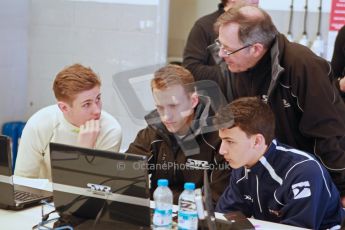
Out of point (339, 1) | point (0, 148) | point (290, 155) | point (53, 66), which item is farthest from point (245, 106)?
point (53, 66)

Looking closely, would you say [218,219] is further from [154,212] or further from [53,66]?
[53,66]

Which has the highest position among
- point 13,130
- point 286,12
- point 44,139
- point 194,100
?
point 286,12

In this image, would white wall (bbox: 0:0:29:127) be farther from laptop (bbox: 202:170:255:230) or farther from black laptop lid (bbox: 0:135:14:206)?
laptop (bbox: 202:170:255:230)

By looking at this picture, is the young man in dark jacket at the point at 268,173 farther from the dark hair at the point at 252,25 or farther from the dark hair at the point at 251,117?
the dark hair at the point at 252,25

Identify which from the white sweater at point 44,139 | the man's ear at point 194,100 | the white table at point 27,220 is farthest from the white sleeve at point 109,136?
the white table at point 27,220

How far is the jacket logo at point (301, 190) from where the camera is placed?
212 cm

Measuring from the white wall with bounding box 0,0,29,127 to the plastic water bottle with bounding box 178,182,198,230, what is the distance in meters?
2.97

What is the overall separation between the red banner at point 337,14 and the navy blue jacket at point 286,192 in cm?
144

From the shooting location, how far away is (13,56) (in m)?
4.49

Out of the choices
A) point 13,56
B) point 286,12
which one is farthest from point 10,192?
point 13,56

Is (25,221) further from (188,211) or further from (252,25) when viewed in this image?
(252,25)

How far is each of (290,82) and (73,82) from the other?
3.34 feet

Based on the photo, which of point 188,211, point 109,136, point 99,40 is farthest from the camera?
point 99,40

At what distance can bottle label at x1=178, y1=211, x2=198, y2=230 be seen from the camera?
6.12ft
